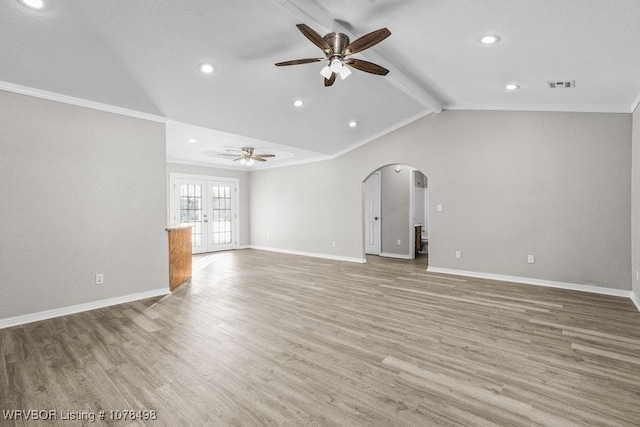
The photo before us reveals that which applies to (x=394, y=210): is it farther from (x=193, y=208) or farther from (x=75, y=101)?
(x=75, y=101)

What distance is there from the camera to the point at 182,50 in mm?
3305

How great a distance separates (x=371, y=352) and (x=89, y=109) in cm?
436

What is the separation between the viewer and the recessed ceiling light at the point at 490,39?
9.65 feet

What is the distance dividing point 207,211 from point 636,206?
897cm

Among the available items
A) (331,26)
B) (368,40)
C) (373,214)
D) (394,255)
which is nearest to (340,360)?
(368,40)

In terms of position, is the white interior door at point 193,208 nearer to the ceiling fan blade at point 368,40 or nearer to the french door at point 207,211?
the french door at point 207,211

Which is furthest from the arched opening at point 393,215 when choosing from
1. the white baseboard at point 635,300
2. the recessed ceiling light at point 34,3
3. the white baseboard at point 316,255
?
the recessed ceiling light at point 34,3

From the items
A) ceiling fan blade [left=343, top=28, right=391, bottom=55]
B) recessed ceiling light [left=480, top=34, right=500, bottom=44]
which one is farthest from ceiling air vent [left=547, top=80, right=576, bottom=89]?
ceiling fan blade [left=343, top=28, right=391, bottom=55]

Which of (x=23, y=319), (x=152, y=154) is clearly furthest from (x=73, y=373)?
(x=152, y=154)

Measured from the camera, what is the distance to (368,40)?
265 cm

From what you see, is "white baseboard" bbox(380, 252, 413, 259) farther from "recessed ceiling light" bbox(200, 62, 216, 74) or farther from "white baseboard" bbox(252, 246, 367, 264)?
"recessed ceiling light" bbox(200, 62, 216, 74)

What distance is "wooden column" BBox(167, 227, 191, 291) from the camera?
15.7ft

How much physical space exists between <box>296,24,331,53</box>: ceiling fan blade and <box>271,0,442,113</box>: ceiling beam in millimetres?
257

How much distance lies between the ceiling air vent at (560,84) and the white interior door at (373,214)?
14.7 ft
